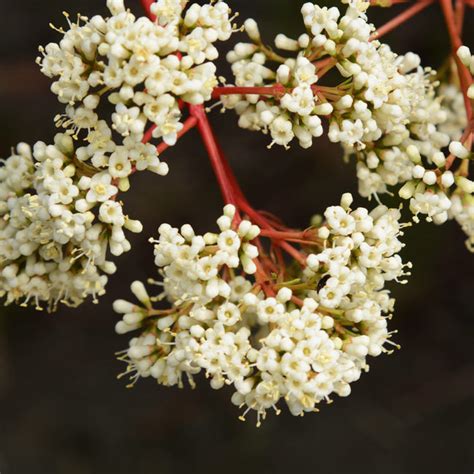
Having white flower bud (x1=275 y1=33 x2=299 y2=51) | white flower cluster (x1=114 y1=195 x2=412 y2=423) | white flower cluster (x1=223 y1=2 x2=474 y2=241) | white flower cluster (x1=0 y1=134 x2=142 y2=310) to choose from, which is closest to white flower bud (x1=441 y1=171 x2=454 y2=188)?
white flower cluster (x1=223 y1=2 x2=474 y2=241)

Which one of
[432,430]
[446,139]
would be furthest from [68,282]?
[432,430]

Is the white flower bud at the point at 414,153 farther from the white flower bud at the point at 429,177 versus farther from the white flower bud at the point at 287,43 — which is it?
the white flower bud at the point at 287,43

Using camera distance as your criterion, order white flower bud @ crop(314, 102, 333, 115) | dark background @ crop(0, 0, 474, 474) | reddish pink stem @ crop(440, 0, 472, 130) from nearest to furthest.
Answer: white flower bud @ crop(314, 102, 333, 115), reddish pink stem @ crop(440, 0, 472, 130), dark background @ crop(0, 0, 474, 474)

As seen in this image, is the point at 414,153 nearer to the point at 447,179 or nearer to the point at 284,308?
the point at 447,179

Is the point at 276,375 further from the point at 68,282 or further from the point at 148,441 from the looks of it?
the point at 148,441

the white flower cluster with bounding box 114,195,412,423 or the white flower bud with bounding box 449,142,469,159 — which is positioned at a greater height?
the white flower bud with bounding box 449,142,469,159

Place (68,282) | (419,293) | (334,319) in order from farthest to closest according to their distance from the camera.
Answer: (419,293) → (68,282) → (334,319)

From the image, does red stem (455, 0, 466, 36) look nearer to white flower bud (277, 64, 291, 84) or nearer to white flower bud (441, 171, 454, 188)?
white flower bud (441, 171, 454, 188)
